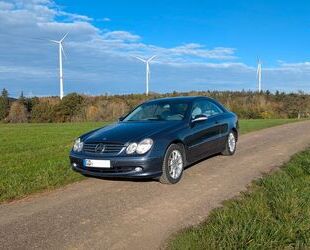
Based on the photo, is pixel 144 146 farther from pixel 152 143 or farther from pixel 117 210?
pixel 117 210

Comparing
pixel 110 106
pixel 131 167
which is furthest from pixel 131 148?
pixel 110 106

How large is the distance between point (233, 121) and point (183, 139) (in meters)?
3.30

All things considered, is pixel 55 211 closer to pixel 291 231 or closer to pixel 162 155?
pixel 162 155

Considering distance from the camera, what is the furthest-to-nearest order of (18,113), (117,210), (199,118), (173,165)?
(18,113) → (199,118) → (173,165) → (117,210)

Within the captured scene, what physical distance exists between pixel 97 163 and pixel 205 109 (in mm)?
3326

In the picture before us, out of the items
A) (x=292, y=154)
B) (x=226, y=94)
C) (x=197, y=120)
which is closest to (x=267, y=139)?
(x=292, y=154)

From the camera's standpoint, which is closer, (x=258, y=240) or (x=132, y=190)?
(x=258, y=240)

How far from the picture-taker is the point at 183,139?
848 centimetres

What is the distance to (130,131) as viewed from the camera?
820 centimetres

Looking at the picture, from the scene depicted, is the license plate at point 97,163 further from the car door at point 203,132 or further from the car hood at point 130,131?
the car door at point 203,132

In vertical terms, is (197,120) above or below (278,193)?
→ above

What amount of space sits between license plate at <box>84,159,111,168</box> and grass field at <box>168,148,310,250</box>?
2.21 m

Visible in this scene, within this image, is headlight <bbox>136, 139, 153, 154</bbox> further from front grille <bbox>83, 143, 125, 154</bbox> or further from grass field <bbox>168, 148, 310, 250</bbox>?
grass field <bbox>168, 148, 310, 250</bbox>

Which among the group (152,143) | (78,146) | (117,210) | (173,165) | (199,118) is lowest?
(117,210)
